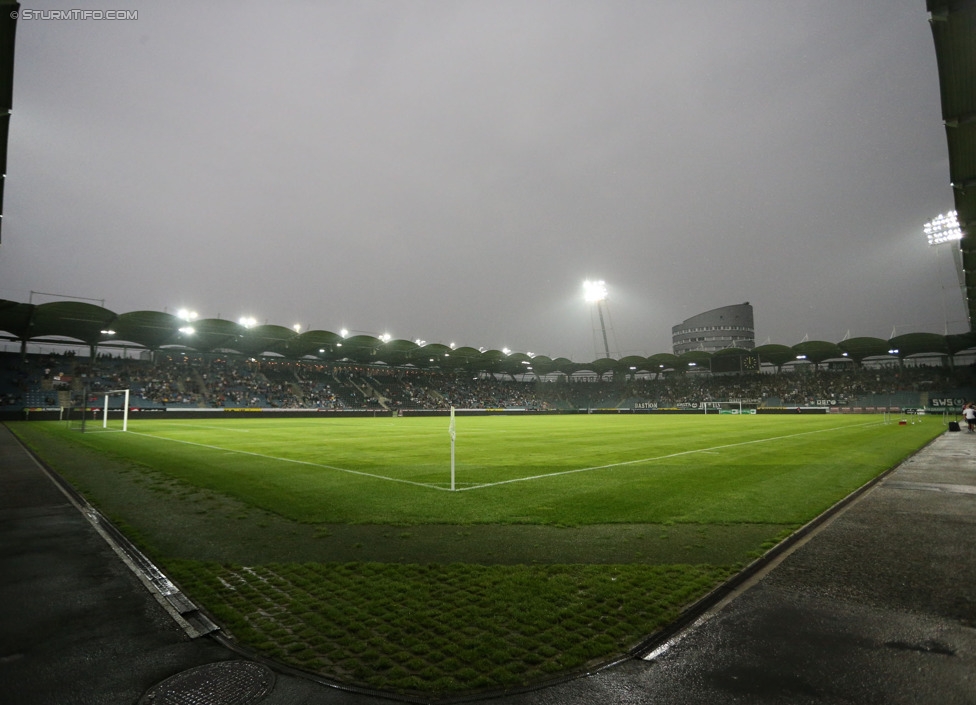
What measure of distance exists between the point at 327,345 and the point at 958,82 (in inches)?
2699

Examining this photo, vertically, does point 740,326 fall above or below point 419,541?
above

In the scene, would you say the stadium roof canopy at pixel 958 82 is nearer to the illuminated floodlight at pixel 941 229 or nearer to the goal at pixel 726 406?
the illuminated floodlight at pixel 941 229

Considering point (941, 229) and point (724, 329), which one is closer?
point (941, 229)

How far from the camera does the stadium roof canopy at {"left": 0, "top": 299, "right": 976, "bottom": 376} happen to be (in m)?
48.8

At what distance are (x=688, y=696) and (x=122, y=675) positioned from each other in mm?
3853

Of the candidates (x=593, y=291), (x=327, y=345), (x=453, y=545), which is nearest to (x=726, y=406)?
(x=593, y=291)

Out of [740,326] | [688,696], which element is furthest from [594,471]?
[740,326]

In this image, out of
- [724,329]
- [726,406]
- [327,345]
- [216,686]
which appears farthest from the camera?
[724,329]

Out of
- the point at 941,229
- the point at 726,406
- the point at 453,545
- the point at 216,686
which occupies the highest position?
the point at 941,229

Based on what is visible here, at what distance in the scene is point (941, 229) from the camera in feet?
154

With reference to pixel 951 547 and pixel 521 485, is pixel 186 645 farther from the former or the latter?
pixel 951 547

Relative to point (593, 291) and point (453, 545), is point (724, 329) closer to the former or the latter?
point (593, 291)

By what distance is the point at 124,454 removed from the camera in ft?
54.4

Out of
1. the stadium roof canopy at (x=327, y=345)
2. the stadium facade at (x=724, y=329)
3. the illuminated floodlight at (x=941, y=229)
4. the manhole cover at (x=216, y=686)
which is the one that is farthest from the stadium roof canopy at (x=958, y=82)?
the stadium facade at (x=724, y=329)
